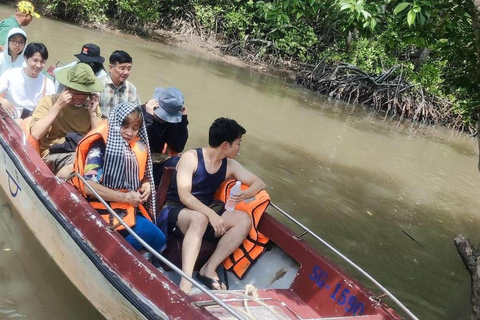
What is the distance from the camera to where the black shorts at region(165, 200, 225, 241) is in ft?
13.1

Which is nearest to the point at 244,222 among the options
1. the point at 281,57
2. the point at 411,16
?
the point at 411,16

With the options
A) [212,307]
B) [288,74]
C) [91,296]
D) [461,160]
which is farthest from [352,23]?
[288,74]

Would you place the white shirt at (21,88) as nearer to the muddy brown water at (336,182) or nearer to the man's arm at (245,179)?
the muddy brown water at (336,182)

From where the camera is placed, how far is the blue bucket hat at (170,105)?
4.45 m

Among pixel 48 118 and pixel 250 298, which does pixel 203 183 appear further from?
pixel 48 118

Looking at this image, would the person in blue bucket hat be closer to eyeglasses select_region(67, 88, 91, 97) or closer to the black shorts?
the black shorts

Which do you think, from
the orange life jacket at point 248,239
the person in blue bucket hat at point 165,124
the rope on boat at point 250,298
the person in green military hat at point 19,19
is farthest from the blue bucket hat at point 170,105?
the person in green military hat at point 19,19

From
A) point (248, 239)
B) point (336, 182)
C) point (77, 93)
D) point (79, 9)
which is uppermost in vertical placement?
point (77, 93)

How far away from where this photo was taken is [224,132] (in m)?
3.92

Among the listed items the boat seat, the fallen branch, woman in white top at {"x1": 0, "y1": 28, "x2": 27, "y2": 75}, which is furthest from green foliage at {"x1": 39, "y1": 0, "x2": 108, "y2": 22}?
the fallen branch

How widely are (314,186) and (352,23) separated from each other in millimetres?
4064

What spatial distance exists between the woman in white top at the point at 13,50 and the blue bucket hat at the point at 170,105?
207cm

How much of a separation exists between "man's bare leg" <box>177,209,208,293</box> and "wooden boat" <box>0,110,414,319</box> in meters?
0.20

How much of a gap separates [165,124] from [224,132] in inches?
39.1
